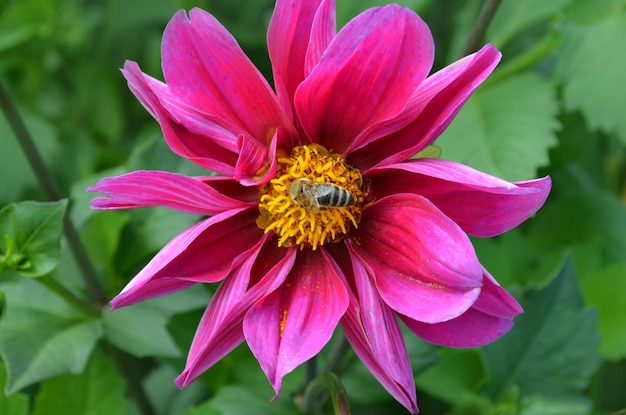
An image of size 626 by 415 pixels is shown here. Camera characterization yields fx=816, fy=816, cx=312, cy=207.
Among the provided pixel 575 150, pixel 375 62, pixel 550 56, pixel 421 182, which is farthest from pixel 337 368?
pixel 550 56

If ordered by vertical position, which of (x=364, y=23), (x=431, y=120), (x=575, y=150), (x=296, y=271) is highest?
(x=364, y=23)

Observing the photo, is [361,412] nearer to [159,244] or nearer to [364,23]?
[159,244]

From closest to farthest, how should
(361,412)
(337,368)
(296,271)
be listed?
(296,271) → (337,368) → (361,412)

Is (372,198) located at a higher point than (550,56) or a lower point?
higher

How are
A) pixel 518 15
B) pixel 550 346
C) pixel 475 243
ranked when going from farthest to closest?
1. pixel 518 15
2. pixel 475 243
3. pixel 550 346

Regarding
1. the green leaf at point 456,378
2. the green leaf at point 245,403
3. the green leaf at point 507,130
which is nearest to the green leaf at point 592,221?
the green leaf at point 507,130

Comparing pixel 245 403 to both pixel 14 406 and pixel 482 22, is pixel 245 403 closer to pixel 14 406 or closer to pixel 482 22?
pixel 14 406

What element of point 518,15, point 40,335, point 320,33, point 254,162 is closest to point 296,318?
point 254,162
